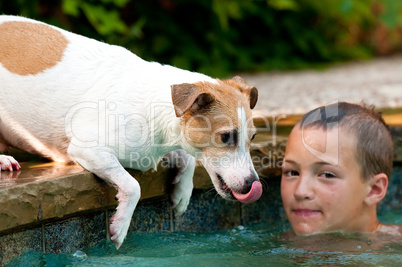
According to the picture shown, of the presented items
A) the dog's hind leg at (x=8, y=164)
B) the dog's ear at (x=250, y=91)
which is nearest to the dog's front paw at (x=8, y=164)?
the dog's hind leg at (x=8, y=164)

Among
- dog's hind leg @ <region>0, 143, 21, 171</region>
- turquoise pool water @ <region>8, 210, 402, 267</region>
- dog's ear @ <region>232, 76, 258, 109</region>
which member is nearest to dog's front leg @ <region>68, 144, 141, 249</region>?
turquoise pool water @ <region>8, 210, 402, 267</region>

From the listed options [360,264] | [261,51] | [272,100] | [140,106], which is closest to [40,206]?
[140,106]

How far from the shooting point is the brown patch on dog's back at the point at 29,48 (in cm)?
323

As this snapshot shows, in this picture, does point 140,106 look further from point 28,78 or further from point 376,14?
point 376,14

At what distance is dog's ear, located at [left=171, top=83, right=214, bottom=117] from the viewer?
280 centimetres

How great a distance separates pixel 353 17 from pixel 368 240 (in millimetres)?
8811

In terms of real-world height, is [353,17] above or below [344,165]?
above

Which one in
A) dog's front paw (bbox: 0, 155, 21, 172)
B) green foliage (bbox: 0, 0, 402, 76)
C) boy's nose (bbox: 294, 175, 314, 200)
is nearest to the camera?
dog's front paw (bbox: 0, 155, 21, 172)

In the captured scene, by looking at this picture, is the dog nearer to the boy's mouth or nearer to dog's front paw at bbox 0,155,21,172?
dog's front paw at bbox 0,155,21,172

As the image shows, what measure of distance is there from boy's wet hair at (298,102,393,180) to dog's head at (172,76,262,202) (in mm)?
687

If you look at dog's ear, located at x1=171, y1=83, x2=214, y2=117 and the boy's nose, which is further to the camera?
the boy's nose

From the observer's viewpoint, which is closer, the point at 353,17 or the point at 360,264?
the point at 360,264

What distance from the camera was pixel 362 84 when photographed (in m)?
8.53

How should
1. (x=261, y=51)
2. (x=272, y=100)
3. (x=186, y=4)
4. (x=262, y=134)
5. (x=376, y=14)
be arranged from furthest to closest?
(x=376, y=14)
(x=261, y=51)
(x=186, y=4)
(x=272, y=100)
(x=262, y=134)
